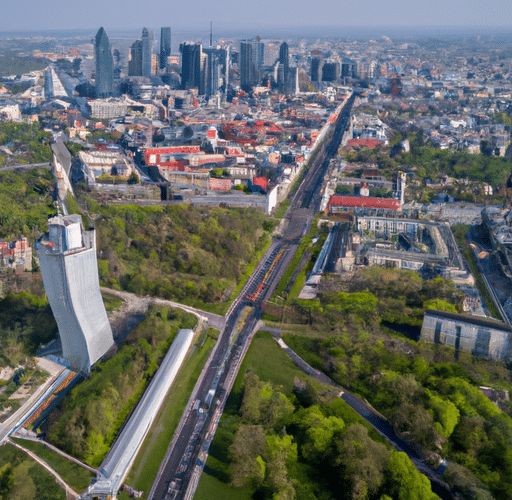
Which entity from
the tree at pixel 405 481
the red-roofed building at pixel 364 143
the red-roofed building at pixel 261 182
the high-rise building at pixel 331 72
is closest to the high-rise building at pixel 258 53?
the high-rise building at pixel 331 72

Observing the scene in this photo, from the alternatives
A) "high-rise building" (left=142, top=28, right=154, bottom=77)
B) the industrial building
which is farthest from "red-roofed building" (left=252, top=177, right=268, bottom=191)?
"high-rise building" (left=142, top=28, right=154, bottom=77)

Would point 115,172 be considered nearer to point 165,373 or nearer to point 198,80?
point 165,373

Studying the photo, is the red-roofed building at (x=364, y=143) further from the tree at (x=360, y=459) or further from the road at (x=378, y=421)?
the tree at (x=360, y=459)

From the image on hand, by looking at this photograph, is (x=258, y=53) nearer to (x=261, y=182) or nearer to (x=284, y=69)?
(x=284, y=69)

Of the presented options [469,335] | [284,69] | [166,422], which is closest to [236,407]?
[166,422]

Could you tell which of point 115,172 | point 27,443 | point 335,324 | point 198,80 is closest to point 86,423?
point 27,443

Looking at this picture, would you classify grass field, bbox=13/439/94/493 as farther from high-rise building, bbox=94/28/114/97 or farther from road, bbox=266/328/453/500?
high-rise building, bbox=94/28/114/97
